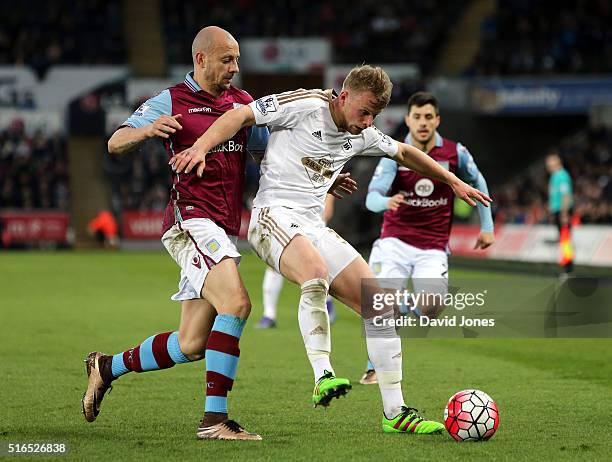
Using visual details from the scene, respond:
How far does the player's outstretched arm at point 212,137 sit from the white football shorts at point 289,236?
490 millimetres

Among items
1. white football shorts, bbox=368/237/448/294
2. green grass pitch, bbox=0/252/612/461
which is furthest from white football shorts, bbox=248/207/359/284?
white football shorts, bbox=368/237/448/294

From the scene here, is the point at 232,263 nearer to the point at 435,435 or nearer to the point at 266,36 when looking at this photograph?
the point at 435,435

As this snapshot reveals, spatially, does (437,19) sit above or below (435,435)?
above

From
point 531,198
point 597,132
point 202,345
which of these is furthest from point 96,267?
point 202,345

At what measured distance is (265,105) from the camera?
20.4ft

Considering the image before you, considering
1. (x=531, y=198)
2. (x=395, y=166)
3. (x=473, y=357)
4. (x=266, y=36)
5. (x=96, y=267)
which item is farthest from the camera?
(x=266, y=36)

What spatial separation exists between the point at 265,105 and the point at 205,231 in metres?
0.76

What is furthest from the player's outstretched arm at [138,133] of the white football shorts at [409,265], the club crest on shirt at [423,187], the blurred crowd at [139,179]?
the blurred crowd at [139,179]

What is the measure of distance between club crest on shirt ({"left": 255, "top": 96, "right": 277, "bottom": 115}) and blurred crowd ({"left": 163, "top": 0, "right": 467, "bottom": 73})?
1159 inches

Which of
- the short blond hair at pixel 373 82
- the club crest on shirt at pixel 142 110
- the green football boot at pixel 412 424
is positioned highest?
the short blond hair at pixel 373 82

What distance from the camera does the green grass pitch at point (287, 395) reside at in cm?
593

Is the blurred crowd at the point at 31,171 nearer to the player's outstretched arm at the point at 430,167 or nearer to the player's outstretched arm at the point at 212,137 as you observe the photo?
the player's outstretched arm at the point at 430,167

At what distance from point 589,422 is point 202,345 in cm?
237

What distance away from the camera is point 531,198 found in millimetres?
30859
